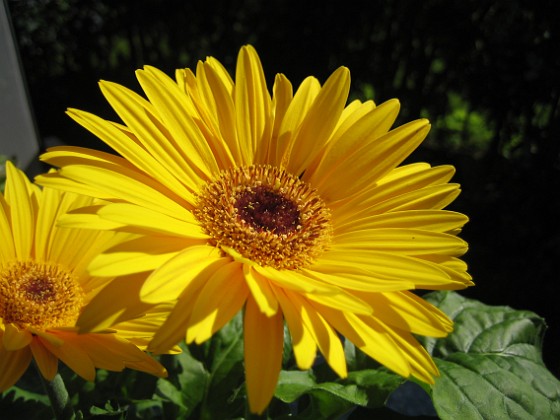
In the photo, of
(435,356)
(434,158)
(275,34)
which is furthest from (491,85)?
(435,356)

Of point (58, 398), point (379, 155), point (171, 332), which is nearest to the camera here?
point (171, 332)

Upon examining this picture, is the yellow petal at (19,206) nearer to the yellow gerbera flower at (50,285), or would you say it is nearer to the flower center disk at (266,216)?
the yellow gerbera flower at (50,285)

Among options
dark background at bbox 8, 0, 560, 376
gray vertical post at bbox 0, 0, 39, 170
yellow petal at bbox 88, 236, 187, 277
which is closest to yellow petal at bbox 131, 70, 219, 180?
yellow petal at bbox 88, 236, 187, 277

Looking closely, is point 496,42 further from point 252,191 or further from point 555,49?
point 252,191

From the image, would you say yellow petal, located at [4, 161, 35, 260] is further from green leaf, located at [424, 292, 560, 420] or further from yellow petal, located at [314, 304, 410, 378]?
green leaf, located at [424, 292, 560, 420]

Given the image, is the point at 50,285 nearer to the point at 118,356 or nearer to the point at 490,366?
the point at 118,356

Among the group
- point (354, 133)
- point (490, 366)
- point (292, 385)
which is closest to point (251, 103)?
point (354, 133)
